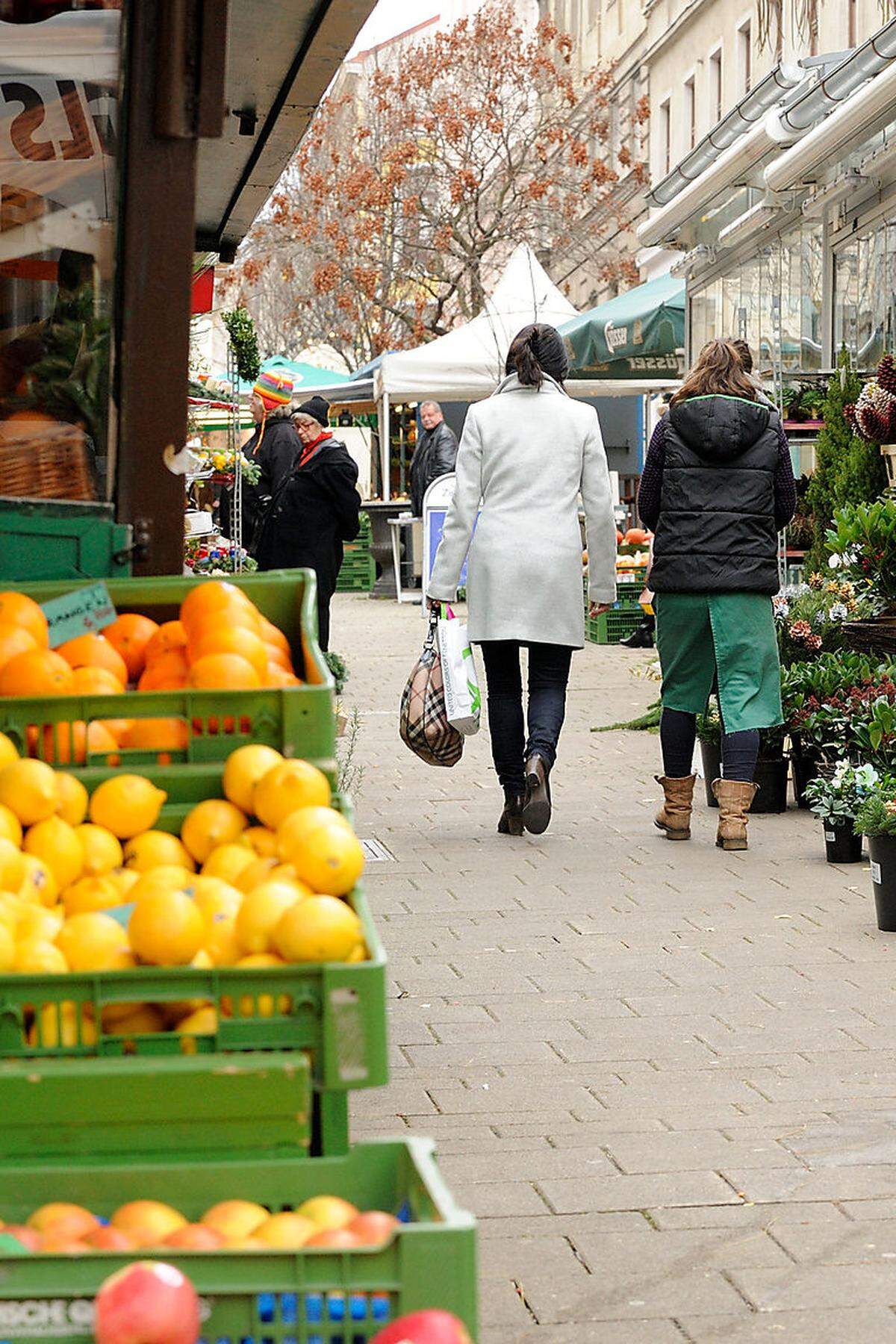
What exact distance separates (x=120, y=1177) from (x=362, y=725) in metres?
9.01

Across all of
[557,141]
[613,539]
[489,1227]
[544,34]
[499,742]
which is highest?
[544,34]

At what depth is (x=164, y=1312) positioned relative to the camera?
1927 millimetres

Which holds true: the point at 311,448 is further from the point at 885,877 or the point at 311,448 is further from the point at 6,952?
the point at 6,952

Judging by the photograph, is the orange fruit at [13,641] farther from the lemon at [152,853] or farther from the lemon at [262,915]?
the lemon at [262,915]

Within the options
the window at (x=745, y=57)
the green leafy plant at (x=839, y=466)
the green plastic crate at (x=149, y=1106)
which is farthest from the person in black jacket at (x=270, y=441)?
the window at (x=745, y=57)

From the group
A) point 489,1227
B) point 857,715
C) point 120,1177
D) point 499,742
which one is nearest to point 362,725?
point 499,742

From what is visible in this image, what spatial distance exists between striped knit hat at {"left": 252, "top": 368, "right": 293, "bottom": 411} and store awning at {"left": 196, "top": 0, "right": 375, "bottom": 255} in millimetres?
4496

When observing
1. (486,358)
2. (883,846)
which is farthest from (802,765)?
(486,358)

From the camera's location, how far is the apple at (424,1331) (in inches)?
76.8

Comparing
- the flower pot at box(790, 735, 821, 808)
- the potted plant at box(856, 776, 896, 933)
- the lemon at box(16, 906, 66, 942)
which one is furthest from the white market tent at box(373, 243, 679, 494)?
the lemon at box(16, 906, 66, 942)

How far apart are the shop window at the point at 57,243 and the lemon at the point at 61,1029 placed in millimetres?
1907

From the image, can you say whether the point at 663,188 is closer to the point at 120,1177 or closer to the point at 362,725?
the point at 362,725

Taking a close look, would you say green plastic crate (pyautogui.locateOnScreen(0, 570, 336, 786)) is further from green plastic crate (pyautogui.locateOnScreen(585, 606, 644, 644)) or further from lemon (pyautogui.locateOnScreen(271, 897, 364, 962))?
green plastic crate (pyautogui.locateOnScreen(585, 606, 644, 644))

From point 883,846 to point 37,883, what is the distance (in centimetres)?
379
